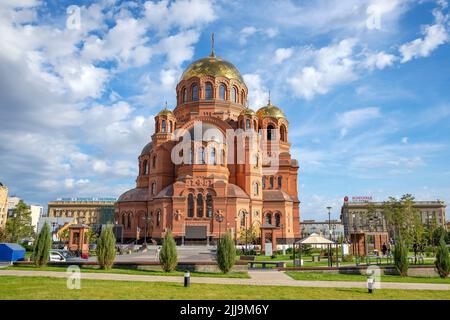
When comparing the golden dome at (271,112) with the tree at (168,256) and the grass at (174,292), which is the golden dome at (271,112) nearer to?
the tree at (168,256)

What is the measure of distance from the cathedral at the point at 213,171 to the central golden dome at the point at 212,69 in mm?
152

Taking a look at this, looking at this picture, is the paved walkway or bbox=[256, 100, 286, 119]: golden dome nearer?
the paved walkway

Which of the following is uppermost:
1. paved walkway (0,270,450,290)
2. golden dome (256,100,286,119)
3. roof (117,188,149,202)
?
golden dome (256,100,286,119)

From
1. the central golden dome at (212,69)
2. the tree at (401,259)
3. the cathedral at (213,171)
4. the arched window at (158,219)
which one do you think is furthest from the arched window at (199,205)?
the tree at (401,259)

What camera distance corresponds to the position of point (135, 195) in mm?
49844

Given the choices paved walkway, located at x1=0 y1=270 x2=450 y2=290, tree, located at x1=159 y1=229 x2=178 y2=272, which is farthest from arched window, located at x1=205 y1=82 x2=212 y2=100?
paved walkway, located at x1=0 y1=270 x2=450 y2=290

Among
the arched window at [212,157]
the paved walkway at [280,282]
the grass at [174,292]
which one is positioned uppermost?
the arched window at [212,157]

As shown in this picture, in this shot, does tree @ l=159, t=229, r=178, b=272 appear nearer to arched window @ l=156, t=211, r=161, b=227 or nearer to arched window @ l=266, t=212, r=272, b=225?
arched window @ l=156, t=211, r=161, b=227

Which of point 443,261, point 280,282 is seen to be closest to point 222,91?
point 443,261

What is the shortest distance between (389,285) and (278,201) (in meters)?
33.6

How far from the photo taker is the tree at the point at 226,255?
18344mm

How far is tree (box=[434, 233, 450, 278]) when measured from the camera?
57.5 feet

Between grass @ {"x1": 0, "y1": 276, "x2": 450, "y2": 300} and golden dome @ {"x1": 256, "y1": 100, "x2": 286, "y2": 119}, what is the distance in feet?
146
